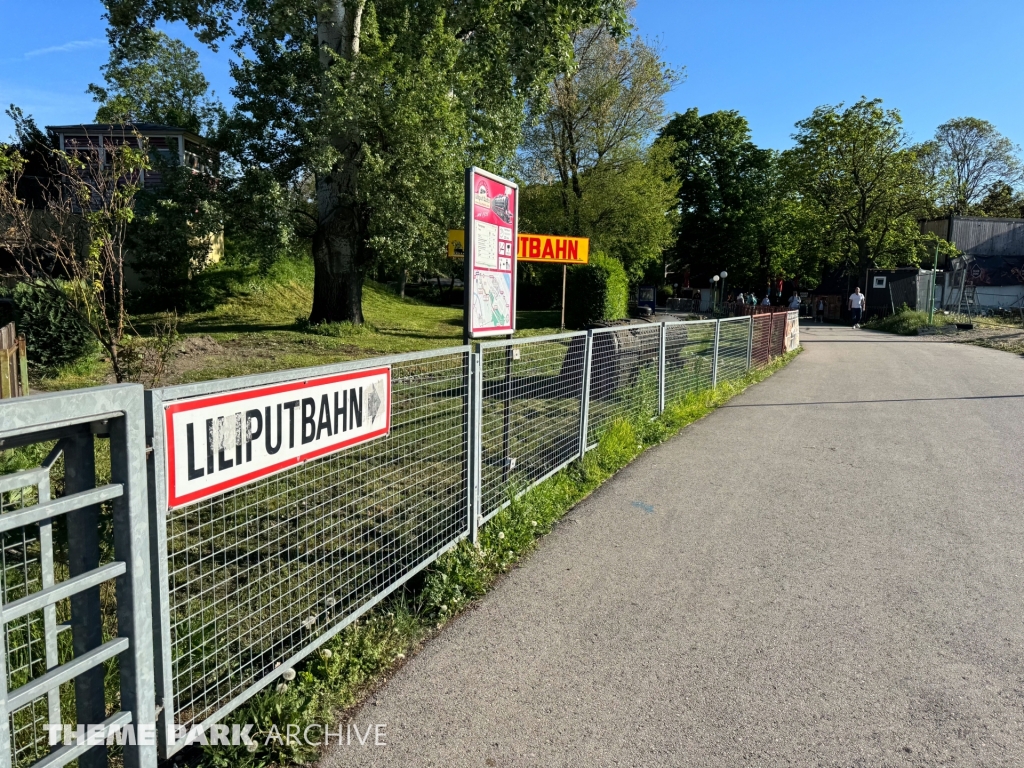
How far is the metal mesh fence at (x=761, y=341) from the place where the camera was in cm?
1443

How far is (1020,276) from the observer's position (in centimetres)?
3825

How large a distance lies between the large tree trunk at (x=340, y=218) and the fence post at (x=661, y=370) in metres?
9.53

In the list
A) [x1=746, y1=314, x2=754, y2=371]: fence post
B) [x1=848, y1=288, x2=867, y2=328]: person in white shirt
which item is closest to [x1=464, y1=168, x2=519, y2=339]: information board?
[x1=746, y1=314, x2=754, y2=371]: fence post

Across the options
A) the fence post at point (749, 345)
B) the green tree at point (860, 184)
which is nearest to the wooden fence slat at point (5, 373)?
the fence post at point (749, 345)

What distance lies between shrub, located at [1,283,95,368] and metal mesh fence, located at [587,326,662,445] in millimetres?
8524

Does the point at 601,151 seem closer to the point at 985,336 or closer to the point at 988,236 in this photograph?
the point at 985,336

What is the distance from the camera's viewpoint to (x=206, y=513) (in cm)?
531

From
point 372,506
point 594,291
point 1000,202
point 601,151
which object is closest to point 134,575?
point 372,506

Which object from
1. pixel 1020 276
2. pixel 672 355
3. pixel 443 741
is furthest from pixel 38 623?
pixel 1020 276

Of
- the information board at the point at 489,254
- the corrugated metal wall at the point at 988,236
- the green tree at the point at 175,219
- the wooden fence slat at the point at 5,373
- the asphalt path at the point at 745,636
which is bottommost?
the asphalt path at the point at 745,636

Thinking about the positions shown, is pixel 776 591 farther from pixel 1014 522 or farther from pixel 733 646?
pixel 1014 522

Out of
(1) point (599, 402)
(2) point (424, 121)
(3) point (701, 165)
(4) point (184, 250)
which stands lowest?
(1) point (599, 402)

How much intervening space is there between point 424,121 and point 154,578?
1446 centimetres

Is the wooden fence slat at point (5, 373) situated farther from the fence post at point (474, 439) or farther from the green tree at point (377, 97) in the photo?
the green tree at point (377, 97)
